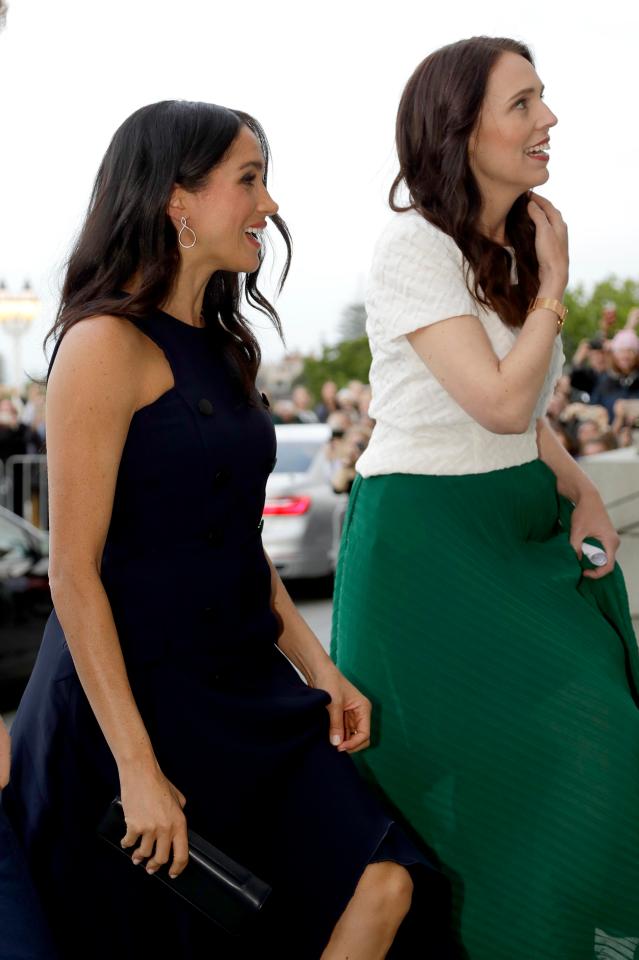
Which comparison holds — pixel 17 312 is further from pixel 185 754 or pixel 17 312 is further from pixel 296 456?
pixel 185 754

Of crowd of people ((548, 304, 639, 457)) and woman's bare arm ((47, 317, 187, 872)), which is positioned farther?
crowd of people ((548, 304, 639, 457))

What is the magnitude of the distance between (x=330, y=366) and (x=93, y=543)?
67.6 meters

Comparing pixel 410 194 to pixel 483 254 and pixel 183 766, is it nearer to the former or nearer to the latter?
pixel 483 254

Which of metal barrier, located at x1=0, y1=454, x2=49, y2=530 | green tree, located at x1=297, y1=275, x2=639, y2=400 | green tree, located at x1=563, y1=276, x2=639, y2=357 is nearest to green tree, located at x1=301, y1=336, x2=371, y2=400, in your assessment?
green tree, located at x1=297, y1=275, x2=639, y2=400

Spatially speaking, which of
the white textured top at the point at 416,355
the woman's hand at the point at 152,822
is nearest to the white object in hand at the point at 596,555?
the white textured top at the point at 416,355

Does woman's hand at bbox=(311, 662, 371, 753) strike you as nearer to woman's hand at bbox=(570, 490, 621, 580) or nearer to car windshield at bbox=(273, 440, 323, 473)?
woman's hand at bbox=(570, 490, 621, 580)

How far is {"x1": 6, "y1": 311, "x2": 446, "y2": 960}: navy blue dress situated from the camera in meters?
2.32

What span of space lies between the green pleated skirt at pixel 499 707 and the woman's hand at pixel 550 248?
1.23ft

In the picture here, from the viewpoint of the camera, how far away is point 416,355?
2859mm

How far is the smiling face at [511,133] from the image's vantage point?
2.92 m

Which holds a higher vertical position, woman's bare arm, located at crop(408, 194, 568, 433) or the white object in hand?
woman's bare arm, located at crop(408, 194, 568, 433)

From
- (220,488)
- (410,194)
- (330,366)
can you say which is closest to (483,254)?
(410,194)

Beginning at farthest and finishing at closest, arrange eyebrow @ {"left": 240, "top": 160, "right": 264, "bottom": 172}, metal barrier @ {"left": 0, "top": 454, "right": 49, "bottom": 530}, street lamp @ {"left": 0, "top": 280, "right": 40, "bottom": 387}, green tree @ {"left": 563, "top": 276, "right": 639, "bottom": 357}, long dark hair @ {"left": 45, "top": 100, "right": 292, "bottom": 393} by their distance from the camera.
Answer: green tree @ {"left": 563, "top": 276, "right": 639, "bottom": 357} → street lamp @ {"left": 0, "top": 280, "right": 40, "bottom": 387} → metal barrier @ {"left": 0, "top": 454, "right": 49, "bottom": 530} → eyebrow @ {"left": 240, "top": 160, "right": 264, "bottom": 172} → long dark hair @ {"left": 45, "top": 100, "right": 292, "bottom": 393}

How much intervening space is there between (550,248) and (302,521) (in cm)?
968
